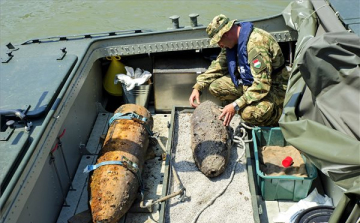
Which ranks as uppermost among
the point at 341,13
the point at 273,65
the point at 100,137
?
the point at 341,13

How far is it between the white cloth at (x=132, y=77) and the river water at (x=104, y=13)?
366cm

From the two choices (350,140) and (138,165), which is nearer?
(350,140)

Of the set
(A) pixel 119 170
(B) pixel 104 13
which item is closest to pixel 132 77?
(A) pixel 119 170

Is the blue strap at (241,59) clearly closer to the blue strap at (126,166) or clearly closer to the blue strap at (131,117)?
the blue strap at (131,117)

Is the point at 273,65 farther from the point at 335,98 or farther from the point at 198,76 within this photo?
the point at 335,98

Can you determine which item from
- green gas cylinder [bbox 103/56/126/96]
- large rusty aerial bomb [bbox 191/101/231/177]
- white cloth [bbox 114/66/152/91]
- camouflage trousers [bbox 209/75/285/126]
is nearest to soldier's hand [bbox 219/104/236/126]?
large rusty aerial bomb [bbox 191/101/231/177]

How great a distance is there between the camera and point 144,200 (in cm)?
382

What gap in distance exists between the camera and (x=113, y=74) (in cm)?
541

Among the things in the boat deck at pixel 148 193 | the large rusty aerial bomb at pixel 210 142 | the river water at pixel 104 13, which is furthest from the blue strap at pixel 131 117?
the river water at pixel 104 13

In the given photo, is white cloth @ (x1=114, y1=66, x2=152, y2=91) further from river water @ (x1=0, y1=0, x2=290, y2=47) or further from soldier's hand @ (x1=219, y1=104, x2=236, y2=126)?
river water @ (x1=0, y1=0, x2=290, y2=47)

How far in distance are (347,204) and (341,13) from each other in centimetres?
272

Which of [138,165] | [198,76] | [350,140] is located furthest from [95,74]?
[350,140]

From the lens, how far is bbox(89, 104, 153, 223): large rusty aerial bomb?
339 cm

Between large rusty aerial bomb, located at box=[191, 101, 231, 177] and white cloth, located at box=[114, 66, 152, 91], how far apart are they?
1156 millimetres
